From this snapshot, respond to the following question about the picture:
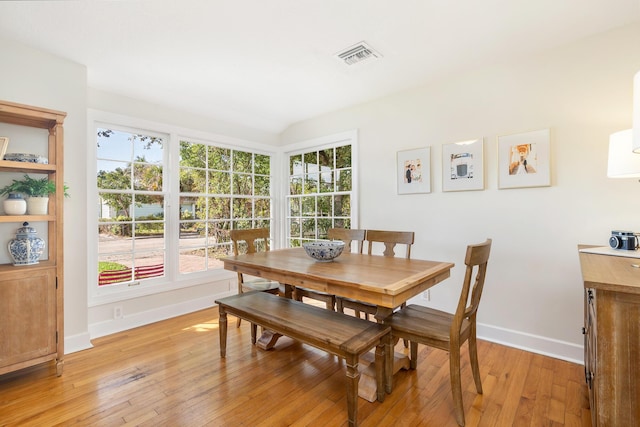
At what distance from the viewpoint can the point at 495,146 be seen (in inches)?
108

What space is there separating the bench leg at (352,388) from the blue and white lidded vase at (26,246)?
243cm

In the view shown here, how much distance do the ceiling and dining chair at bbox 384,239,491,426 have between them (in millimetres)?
1638

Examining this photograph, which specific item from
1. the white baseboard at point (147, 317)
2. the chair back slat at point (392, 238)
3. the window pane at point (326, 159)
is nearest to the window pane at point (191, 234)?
the white baseboard at point (147, 317)

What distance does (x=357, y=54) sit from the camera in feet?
8.39

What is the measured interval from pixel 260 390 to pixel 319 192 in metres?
2.73

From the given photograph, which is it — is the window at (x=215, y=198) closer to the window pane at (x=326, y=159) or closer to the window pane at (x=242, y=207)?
the window pane at (x=242, y=207)

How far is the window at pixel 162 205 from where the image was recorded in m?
3.10

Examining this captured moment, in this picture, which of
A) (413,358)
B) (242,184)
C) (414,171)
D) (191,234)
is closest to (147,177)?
(191,234)

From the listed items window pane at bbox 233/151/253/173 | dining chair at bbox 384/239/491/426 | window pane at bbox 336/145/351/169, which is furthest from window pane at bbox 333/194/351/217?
dining chair at bbox 384/239/491/426

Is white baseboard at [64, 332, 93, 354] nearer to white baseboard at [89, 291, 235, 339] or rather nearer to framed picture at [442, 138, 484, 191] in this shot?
white baseboard at [89, 291, 235, 339]

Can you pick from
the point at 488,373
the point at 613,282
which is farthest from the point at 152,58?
the point at 488,373

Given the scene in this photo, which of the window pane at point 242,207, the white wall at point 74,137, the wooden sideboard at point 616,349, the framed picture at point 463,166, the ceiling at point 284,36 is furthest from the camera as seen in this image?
the window pane at point 242,207

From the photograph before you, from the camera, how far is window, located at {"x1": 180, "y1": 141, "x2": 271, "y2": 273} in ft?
12.1

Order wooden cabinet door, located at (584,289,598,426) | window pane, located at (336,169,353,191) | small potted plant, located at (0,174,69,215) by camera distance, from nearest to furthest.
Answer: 1. wooden cabinet door, located at (584,289,598,426)
2. small potted plant, located at (0,174,69,215)
3. window pane, located at (336,169,353,191)
